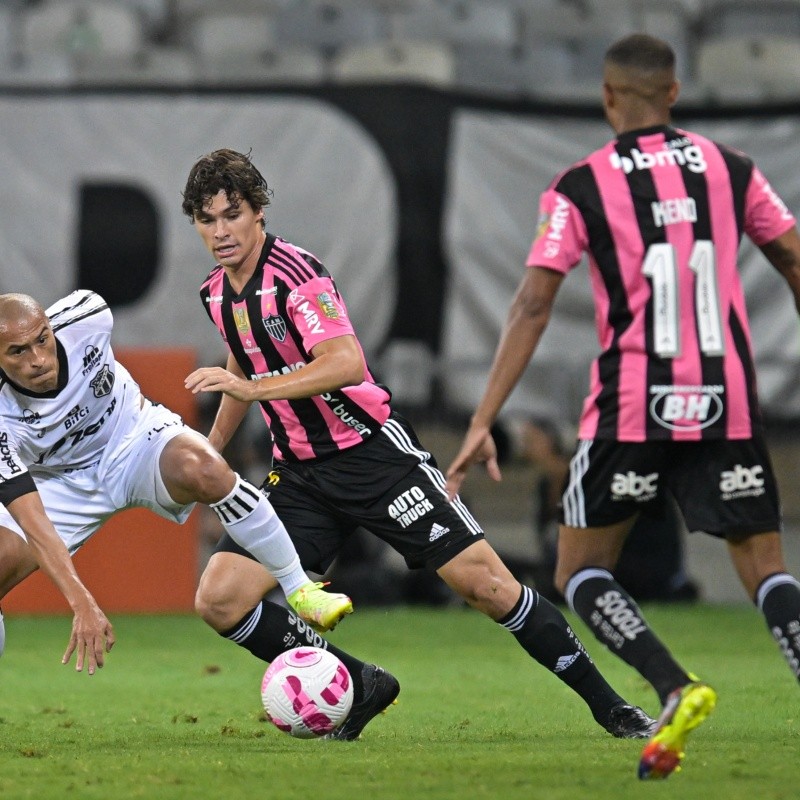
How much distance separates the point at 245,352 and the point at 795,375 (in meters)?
6.41

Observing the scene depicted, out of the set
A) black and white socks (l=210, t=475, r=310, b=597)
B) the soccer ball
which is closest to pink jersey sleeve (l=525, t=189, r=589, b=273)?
black and white socks (l=210, t=475, r=310, b=597)

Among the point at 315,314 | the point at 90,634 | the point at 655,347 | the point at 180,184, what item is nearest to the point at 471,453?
the point at 655,347

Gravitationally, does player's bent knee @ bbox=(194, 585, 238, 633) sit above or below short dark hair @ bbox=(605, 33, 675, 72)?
below

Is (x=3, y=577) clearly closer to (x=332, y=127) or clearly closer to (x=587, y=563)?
(x=587, y=563)

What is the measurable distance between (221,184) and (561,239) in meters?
1.30

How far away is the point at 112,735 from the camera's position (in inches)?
194

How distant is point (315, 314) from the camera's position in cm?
471

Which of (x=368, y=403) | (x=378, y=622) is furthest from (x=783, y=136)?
(x=368, y=403)

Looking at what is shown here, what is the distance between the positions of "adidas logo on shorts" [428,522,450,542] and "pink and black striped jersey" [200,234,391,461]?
39 centimetres

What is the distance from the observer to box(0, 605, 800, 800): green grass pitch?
12.2ft

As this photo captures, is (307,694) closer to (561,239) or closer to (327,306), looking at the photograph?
(327,306)

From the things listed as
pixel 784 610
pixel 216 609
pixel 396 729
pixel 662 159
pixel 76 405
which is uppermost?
pixel 662 159

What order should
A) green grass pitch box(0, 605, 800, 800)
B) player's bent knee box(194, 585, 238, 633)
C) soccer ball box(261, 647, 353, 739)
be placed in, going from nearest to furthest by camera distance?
green grass pitch box(0, 605, 800, 800)
soccer ball box(261, 647, 353, 739)
player's bent knee box(194, 585, 238, 633)

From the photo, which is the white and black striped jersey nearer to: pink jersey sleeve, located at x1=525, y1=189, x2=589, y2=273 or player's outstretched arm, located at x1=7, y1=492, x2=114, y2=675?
player's outstretched arm, located at x1=7, y1=492, x2=114, y2=675
